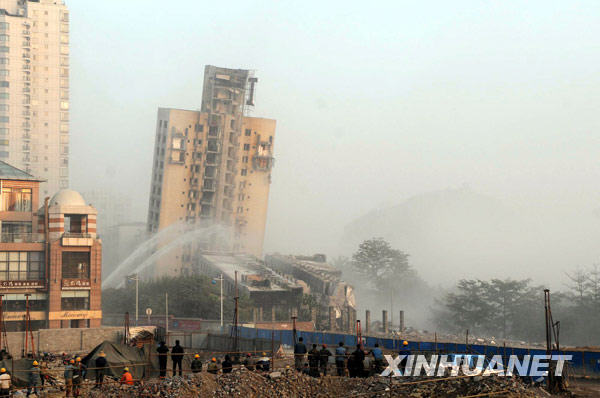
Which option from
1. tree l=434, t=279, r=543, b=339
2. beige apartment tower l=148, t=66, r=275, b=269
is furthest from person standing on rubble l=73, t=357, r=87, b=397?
beige apartment tower l=148, t=66, r=275, b=269

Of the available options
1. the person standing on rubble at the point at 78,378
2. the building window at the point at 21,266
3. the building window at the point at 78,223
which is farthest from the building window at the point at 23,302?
the person standing on rubble at the point at 78,378

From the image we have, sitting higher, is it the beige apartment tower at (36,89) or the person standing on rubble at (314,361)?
the beige apartment tower at (36,89)

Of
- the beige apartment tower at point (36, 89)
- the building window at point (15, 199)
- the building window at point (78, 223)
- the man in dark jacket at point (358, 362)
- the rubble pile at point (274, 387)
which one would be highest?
the beige apartment tower at point (36, 89)

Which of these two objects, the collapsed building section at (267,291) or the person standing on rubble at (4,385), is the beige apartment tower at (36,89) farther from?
the person standing on rubble at (4,385)

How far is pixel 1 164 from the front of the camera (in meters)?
69.9

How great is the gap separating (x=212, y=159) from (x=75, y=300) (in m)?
68.3

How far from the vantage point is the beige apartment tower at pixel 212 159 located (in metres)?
127

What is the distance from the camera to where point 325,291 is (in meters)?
99.6

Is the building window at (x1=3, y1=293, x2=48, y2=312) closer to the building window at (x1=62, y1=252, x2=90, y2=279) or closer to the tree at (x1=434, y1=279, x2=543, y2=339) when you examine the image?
the building window at (x1=62, y1=252, x2=90, y2=279)

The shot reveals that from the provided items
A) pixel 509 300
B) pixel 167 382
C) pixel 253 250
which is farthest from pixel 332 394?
pixel 253 250

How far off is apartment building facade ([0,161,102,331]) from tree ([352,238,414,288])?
268 feet

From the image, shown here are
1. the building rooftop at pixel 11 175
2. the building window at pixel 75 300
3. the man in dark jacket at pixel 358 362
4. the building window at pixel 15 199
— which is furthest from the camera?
the building rooftop at pixel 11 175

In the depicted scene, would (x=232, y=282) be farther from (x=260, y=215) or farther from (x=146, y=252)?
(x=260, y=215)

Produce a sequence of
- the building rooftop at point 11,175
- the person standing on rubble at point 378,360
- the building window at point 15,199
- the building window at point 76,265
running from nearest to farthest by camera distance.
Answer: the person standing on rubble at point 378,360 < the building window at point 76,265 < the building window at point 15,199 < the building rooftop at point 11,175
